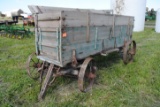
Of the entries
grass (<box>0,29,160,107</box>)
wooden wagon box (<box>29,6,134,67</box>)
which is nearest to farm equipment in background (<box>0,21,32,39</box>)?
grass (<box>0,29,160,107</box>)

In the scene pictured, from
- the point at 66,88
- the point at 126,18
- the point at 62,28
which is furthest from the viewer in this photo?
the point at 126,18

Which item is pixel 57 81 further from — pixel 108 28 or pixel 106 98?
pixel 108 28

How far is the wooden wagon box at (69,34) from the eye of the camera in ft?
10.8

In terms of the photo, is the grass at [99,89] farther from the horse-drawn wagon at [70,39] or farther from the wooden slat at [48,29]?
the wooden slat at [48,29]

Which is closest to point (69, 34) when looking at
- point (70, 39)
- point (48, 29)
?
point (70, 39)

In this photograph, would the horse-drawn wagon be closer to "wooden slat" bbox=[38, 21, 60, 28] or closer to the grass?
"wooden slat" bbox=[38, 21, 60, 28]

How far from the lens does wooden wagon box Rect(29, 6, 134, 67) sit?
10.8 ft

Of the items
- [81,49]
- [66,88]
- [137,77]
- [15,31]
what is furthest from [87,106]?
[15,31]

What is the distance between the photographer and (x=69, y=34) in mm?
3387

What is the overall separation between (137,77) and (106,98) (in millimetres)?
1584

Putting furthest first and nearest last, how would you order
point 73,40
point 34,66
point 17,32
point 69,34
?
point 17,32
point 34,66
point 73,40
point 69,34

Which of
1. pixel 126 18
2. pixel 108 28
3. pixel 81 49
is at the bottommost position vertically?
pixel 81 49

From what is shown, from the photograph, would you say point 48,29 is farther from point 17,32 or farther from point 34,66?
point 17,32

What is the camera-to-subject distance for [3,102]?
11.5ft
